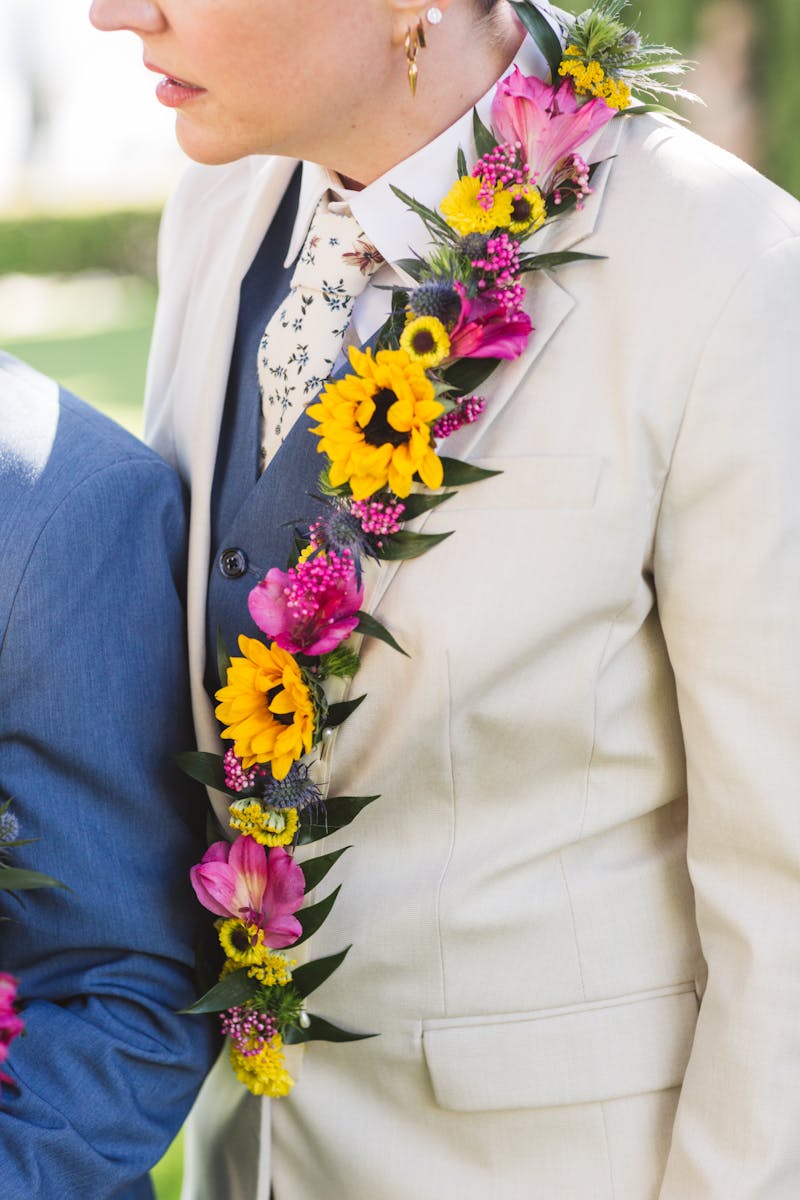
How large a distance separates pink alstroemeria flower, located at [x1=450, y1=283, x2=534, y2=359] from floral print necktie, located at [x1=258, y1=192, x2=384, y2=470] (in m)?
0.22

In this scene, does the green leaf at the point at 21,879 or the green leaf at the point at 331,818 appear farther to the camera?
the green leaf at the point at 331,818

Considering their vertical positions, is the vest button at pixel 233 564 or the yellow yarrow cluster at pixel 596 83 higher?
the yellow yarrow cluster at pixel 596 83

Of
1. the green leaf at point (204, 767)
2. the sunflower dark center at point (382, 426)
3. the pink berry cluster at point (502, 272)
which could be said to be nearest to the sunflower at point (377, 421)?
the sunflower dark center at point (382, 426)

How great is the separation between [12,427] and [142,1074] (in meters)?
0.66

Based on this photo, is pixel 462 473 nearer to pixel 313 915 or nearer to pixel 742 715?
pixel 742 715

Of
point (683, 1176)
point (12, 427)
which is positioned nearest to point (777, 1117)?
point (683, 1176)

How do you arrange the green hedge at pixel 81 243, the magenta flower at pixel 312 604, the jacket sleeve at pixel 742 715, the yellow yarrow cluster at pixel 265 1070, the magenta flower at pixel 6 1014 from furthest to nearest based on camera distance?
1. the green hedge at pixel 81 243
2. the yellow yarrow cluster at pixel 265 1070
3. the magenta flower at pixel 312 604
4. the jacket sleeve at pixel 742 715
5. the magenta flower at pixel 6 1014

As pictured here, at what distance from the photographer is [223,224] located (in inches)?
71.4

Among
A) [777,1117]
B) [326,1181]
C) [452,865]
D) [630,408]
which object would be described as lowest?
[326,1181]

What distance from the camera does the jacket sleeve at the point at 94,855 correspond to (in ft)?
4.21

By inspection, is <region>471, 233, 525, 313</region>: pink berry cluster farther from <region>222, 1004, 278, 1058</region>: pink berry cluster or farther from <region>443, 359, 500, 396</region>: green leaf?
<region>222, 1004, 278, 1058</region>: pink berry cluster

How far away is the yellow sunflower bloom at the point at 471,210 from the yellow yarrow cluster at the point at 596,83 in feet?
0.48

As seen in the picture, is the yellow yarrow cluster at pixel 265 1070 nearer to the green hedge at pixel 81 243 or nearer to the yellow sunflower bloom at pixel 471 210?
the yellow sunflower bloom at pixel 471 210

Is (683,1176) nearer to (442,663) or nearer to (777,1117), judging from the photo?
(777,1117)
